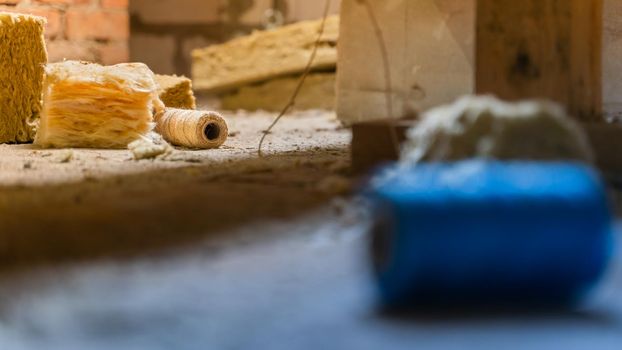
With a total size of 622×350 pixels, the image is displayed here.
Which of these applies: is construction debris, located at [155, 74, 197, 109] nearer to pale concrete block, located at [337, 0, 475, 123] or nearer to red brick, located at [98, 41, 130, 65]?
red brick, located at [98, 41, 130, 65]

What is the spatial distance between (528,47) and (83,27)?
2614 mm

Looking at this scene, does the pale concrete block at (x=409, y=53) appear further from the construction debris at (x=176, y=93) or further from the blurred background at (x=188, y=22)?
the blurred background at (x=188, y=22)

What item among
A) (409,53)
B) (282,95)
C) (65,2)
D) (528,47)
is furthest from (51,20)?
(528,47)

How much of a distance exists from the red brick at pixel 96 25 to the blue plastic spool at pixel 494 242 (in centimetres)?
316

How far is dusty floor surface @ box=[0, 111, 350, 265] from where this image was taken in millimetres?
1450

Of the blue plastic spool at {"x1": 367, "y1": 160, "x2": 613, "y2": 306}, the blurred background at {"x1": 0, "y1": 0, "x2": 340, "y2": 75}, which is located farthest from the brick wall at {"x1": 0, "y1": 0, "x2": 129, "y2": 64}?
the blue plastic spool at {"x1": 367, "y1": 160, "x2": 613, "y2": 306}

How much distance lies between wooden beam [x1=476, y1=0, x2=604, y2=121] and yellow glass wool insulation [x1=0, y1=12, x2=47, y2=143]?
191 centimetres

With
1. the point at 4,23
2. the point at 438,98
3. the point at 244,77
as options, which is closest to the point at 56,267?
the point at 438,98

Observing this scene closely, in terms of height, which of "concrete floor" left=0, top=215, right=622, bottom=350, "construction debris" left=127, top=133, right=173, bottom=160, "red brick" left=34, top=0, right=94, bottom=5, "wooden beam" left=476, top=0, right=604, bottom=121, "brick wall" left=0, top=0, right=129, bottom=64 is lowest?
"concrete floor" left=0, top=215, right=622, bottom=350

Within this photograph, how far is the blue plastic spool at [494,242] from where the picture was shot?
44.8 inches

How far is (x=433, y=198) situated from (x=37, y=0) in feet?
10.4

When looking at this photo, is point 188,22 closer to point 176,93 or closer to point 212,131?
point 176,93

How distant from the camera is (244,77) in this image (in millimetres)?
5730

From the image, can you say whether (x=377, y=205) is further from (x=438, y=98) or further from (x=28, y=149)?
(x=28, y=149)
